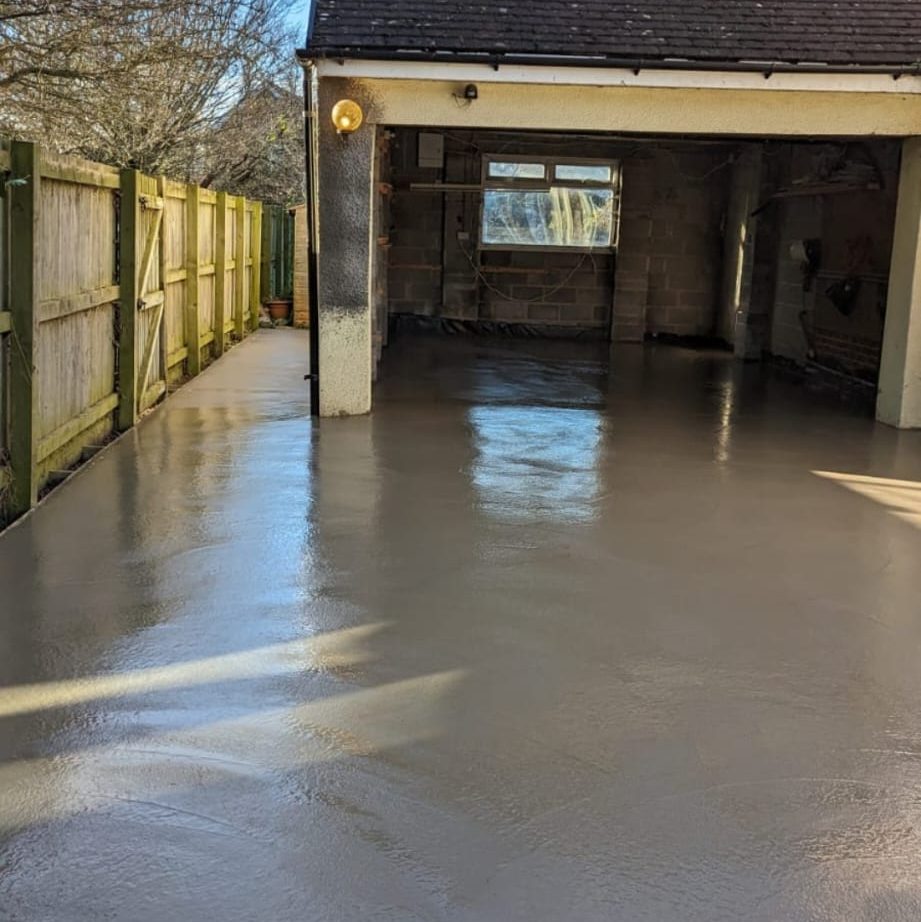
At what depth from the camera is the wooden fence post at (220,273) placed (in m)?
12.0

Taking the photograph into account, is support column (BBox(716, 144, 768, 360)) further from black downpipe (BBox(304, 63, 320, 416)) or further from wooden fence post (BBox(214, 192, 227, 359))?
black downpipe (BBox(304, 63, 320, 416))

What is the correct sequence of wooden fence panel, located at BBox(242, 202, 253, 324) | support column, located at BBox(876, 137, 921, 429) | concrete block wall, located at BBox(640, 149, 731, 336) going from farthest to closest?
concrete block wall, located at BBox(640, 149, 731, 336) < wooden fence panel, located at BBox(242, 202, 253, 324) < support column, located at BBox(876, 137, 921, 429)

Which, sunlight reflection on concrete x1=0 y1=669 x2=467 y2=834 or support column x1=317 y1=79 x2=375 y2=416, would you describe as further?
support column x1=317 y1=79 x2=375 y2=416

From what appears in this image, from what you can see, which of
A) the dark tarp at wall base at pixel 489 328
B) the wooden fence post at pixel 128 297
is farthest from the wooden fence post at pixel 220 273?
the wooden fence post at pixel 128 297

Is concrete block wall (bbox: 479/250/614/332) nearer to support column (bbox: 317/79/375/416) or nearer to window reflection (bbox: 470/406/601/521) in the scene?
window reflection (bbox: 470/406/601/521)

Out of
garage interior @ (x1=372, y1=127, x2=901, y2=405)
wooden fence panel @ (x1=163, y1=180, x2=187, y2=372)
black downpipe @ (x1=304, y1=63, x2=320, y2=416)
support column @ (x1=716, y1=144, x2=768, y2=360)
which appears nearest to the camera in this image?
black downpipe @ (x1=304, y1=63, x2=320, y2=416)

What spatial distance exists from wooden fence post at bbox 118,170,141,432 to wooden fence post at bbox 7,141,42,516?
6.83 ft

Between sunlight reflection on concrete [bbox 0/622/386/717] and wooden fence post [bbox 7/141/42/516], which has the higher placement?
wooden fence post [bbox 7/141/42/516]

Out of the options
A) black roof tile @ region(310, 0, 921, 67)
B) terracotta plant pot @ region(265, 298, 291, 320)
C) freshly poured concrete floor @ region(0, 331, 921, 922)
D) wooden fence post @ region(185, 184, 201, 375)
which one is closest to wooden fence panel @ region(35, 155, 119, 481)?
freshly poured concrete floor @ region(0, 331, 921, 922)

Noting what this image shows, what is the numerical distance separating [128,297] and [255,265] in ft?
27.9

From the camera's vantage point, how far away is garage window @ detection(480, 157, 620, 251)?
1578 cm

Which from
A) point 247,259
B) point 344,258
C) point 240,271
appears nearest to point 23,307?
point 344,258

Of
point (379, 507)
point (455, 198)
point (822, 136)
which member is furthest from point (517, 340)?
point (379, 507)

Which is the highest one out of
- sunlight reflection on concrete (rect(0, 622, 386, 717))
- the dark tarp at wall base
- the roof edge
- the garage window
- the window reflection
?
the roof edge
